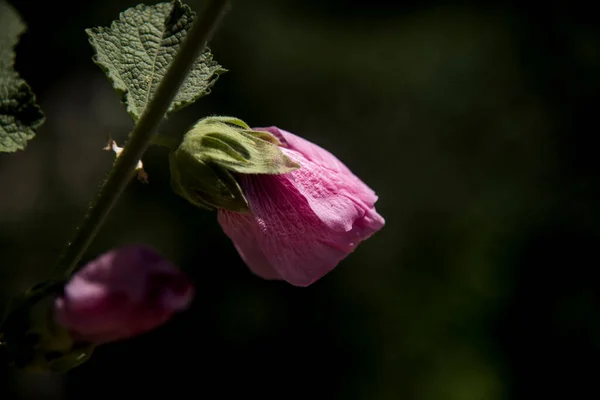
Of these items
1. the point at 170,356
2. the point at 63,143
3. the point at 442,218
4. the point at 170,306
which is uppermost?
the point at 170,306

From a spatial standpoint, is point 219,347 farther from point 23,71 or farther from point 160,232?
point 23,71

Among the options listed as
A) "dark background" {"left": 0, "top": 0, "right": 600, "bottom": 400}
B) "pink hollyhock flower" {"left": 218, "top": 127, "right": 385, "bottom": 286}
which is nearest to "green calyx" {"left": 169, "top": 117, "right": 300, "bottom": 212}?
"pink hollyhock flower" {"left": 218, "top": 127, "right": 385, "bottom": 286}

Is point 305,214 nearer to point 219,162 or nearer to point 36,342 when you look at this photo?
point 219,162

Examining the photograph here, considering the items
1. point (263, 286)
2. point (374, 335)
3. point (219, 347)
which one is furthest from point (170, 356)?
point (374, 335)

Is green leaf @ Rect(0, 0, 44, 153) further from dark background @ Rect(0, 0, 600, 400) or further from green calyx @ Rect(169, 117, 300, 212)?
dark background @ Rect(0, 0, 600, 400)

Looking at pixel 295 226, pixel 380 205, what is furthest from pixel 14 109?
pixel 380 205
